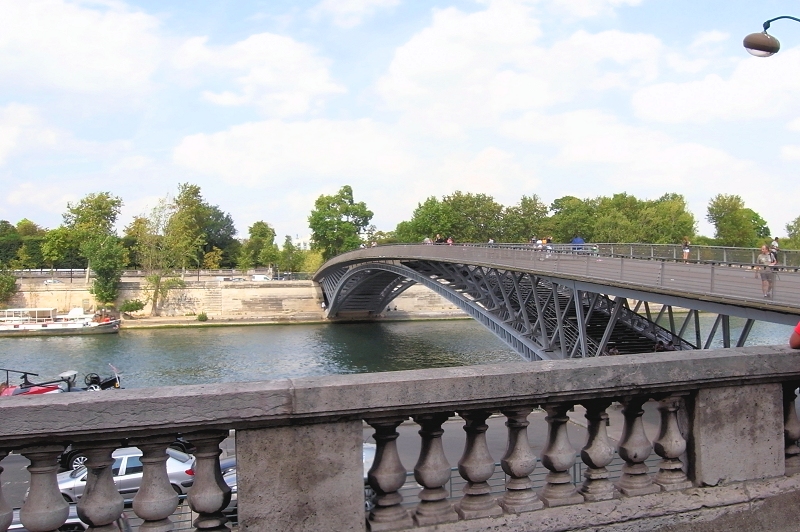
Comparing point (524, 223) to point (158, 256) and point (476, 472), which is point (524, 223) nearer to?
point (158, 256)

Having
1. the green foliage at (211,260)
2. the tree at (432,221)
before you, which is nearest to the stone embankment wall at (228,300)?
the tree at (432,221)

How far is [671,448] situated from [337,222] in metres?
73.7

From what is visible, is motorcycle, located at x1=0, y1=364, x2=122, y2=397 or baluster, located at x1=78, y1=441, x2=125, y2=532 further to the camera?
motorcycle, located at x1=0, y1=364, x2=122, y2=397

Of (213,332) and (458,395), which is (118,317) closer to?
(213,332)

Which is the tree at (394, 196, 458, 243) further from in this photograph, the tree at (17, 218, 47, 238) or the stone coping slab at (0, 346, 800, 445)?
the stone coping slab at (0, 346, 800, 445)

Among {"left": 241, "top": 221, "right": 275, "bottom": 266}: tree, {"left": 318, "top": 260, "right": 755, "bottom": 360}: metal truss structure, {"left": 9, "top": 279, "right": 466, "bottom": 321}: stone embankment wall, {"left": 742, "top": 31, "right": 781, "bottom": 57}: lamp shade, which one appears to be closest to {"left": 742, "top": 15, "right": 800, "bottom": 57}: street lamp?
{"left": 742, "top": 31, "right": 781, "bottom": 57}: lamp shade

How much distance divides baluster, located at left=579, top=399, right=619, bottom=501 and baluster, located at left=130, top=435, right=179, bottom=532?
1672 mm

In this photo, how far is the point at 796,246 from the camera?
55219mm

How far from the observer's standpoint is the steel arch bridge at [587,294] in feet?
40.1

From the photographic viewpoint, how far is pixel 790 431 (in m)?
3.27

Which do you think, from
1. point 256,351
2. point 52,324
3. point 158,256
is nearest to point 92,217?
point 158,256

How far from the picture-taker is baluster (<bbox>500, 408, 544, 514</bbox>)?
2900 millimetres

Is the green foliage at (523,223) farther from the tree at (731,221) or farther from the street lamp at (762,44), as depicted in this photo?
the street lamp at (762,44)

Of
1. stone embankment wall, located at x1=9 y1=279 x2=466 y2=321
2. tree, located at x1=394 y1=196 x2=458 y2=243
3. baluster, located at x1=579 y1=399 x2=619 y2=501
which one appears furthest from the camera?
tree, located at x1=394 y1=196 x2=458 y2=243
